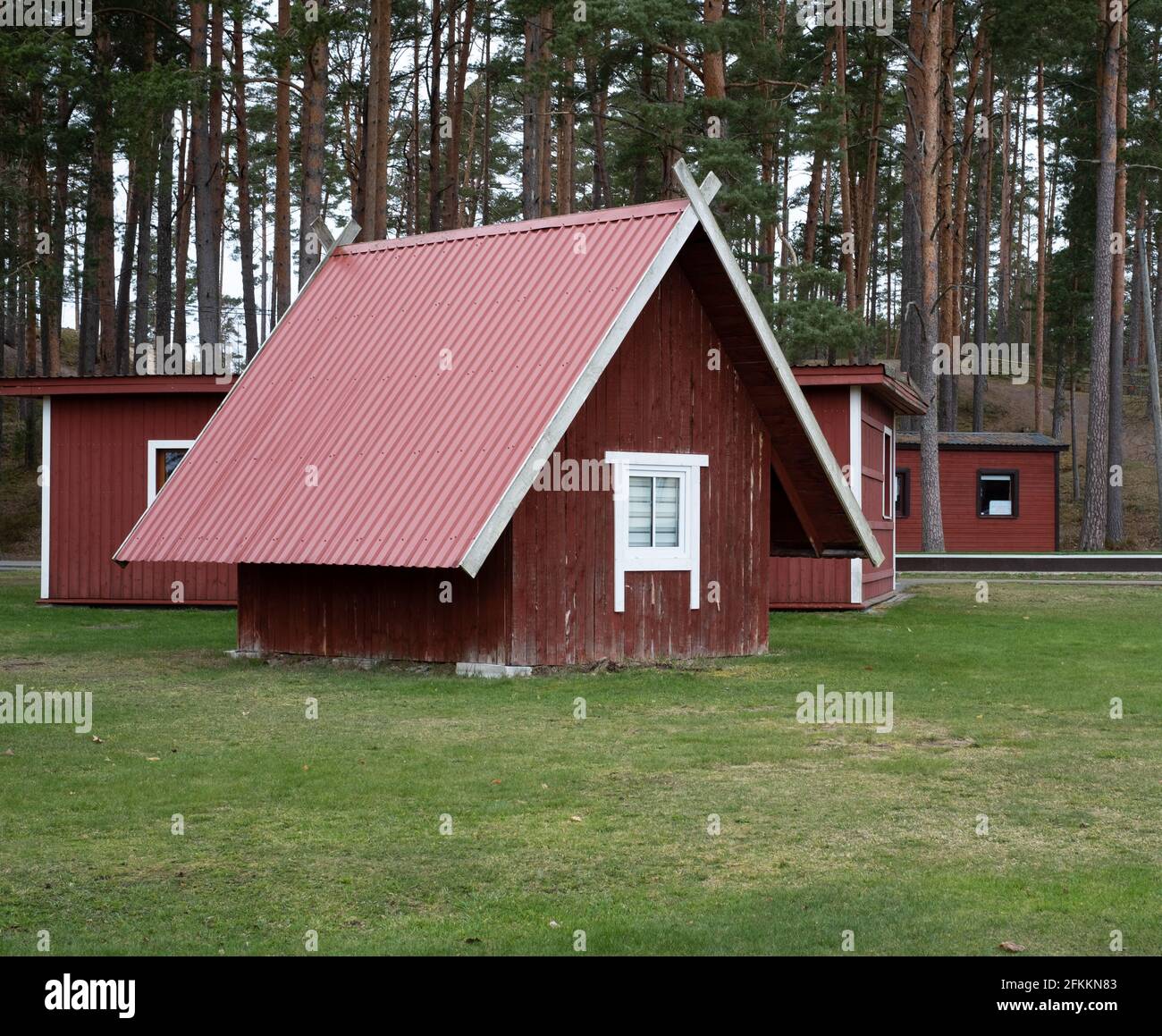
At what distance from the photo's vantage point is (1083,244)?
56.8 metres

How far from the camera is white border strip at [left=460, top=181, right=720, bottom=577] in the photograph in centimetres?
1345

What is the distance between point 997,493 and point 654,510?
105 ft

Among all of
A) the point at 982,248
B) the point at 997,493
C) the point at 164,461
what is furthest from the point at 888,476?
the point at 982,248

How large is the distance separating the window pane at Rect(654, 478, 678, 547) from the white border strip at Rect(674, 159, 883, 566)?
1.65m

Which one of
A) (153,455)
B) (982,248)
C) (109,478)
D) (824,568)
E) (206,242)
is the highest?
(982,248)

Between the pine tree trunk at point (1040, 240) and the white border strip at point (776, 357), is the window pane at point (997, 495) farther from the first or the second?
the white border strip at point (776, 357)

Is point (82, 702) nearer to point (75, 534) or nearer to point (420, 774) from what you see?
point (420, 774)

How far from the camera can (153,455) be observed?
25234 millimetres

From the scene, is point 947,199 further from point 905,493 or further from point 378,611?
point 378,611

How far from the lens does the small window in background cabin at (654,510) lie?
1617cm

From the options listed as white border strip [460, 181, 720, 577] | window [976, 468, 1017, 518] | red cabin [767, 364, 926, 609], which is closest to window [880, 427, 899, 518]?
red cabin [767, 364, 926, 609]

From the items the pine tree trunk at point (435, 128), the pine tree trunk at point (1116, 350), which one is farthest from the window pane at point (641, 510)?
the pine tree trunk at point (1116, 350)

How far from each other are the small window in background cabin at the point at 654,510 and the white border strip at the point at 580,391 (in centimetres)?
147
